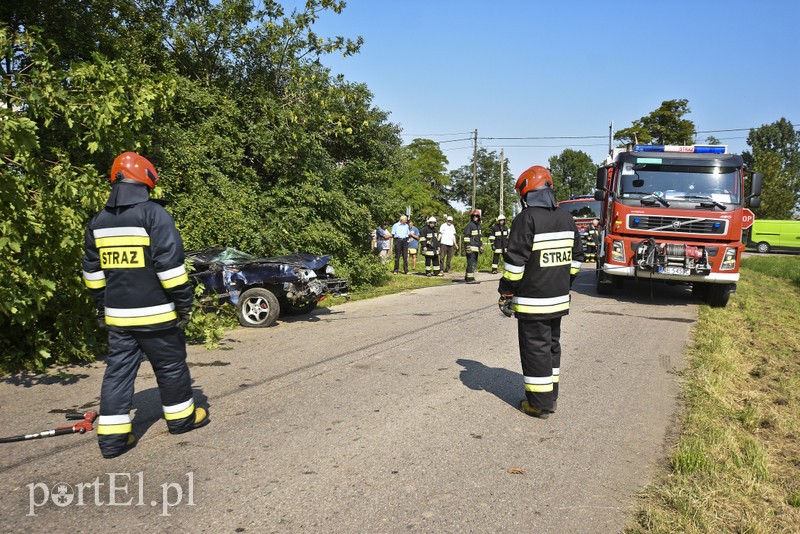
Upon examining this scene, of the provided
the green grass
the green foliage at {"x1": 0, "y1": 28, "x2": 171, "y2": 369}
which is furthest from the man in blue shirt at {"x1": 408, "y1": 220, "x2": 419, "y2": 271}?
the green foliage at {"x1": 0, "y1": 28, "x2": 171, "y2": 369}

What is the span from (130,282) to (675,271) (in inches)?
386

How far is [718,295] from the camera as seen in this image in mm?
11430

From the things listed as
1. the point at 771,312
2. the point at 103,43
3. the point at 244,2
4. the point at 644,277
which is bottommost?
the point at 771,312

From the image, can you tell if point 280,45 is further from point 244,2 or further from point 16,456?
point 16,456

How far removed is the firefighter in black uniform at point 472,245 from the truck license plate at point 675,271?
5464 millimetres

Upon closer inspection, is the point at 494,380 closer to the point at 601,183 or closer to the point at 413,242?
the point at 601,183

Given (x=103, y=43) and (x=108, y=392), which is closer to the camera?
(x=108, y=392)

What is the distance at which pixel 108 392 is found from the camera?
3943 millimetres

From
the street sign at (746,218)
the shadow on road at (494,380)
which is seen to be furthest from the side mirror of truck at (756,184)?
the shadow on road at (494,380)

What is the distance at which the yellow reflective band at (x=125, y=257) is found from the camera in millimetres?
3912

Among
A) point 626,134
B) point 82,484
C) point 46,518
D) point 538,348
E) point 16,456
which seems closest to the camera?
point 46,518

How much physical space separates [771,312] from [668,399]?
8285mm

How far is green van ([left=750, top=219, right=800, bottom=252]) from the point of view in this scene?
37750 mm

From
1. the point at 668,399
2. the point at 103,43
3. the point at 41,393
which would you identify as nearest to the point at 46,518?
the point at 41,393
